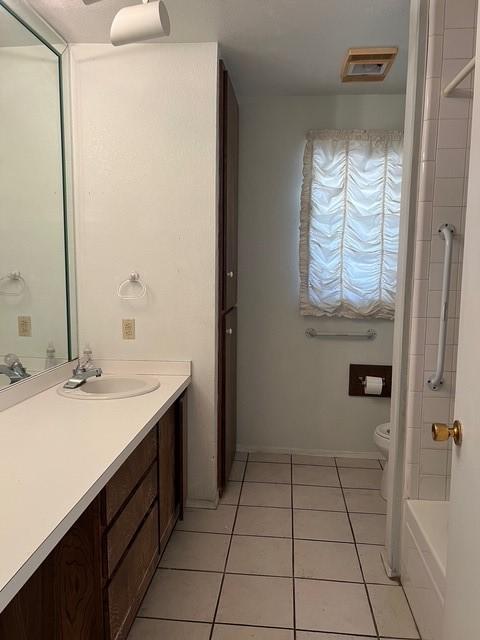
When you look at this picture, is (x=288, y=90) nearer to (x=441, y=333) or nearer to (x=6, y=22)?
(x=6, y=22)

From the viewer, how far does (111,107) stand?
2367 mm

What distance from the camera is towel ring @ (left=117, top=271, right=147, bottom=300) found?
8.07 feet

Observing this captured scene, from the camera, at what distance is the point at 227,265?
2656 mm

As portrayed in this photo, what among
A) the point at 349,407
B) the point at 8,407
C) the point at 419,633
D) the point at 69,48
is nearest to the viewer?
the point at 419,633

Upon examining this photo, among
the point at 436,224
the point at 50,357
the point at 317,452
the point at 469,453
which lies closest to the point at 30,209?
the point at 50,357

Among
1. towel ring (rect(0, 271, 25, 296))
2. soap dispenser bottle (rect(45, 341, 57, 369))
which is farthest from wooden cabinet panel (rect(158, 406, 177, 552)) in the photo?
towel ring (rect(0, 271, 25, 296))

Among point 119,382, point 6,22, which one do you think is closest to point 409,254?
point 119,382

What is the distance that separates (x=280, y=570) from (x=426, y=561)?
27.3 inches

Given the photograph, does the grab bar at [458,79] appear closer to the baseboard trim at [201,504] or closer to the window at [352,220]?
the window at [352,220]

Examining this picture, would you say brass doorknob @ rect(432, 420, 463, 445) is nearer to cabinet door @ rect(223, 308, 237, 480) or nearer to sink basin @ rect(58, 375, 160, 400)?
sink basin @ rect(58, 375, 160, 400)

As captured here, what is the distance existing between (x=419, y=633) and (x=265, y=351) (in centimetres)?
187

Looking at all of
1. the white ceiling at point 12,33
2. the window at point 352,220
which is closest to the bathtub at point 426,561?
the window at point 352,220

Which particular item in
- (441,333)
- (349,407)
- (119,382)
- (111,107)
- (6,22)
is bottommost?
(349,407)

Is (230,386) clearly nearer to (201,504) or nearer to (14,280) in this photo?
(201,504)
